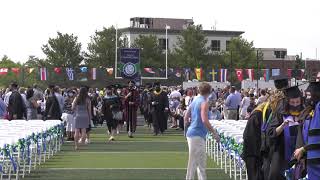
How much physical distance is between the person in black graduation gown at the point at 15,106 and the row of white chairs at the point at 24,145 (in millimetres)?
5396

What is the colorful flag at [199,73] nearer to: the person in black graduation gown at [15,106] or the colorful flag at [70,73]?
the colorful flag at [70,73]

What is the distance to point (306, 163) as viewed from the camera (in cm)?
844

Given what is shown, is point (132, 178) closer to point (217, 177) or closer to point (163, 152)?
point (217, 177)

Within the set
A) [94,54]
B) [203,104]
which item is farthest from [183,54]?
[203,104]

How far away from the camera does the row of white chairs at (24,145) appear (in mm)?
14094

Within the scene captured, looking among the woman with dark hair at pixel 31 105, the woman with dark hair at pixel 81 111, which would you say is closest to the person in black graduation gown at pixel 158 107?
the woman with dark hair at pixel 31 105

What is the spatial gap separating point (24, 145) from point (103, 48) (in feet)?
201

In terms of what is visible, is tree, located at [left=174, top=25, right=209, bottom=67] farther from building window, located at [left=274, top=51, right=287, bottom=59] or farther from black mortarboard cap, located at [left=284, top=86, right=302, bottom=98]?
black mortarboard cap, located at [left=284, top=86, right=302, bottom=98]

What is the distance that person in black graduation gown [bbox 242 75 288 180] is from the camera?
996 cm

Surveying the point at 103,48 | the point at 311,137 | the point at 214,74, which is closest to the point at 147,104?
the point at 311,137

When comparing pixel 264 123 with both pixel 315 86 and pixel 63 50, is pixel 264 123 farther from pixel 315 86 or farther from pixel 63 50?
pixel 63 50

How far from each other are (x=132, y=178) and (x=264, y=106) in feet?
17.4

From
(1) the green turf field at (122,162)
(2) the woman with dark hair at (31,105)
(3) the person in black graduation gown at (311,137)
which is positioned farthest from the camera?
(2) the woman with dark hair at (31,105)

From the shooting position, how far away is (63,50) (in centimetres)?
7625
